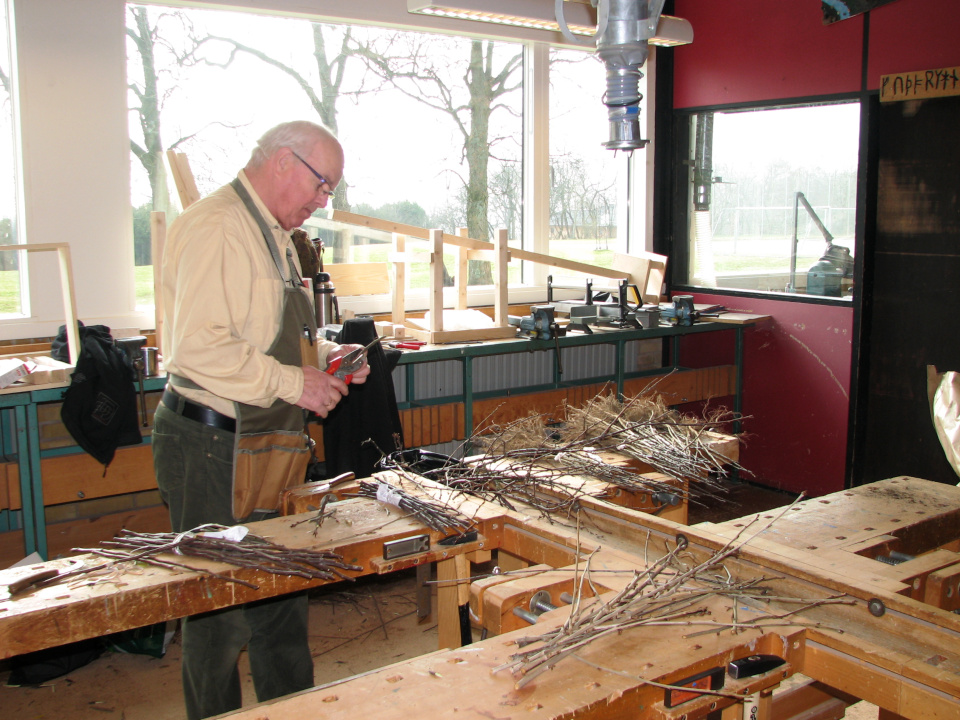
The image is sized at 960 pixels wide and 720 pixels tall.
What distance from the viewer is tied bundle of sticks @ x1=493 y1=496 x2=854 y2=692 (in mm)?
1365

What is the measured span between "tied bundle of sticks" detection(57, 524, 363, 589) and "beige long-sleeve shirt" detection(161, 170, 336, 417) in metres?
0.44

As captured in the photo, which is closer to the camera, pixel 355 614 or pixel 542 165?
pixel 355 614

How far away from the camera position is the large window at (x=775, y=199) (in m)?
4.96

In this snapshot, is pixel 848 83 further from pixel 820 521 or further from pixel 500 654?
pixel 500 654

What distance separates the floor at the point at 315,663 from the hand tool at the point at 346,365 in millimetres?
1398

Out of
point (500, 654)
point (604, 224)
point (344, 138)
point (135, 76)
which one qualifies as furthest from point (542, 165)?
point (500, 654)

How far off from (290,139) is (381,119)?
289 centimetres

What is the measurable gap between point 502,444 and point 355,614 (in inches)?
58.4

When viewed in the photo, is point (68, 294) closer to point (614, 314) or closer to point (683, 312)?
point (614, 314)

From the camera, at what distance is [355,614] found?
3.79 m

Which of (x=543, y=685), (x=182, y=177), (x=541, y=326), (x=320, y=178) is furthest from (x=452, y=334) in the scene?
(x=543, y=685)

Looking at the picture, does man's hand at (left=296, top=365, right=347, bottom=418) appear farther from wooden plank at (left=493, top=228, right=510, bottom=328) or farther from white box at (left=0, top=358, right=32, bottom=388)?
wooden plank at (left=493, top=228, right=510, bottom=328)

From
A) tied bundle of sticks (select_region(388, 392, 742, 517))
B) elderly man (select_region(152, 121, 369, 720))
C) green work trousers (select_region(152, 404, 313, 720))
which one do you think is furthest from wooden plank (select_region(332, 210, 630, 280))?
green work trousers (select_region(152, 404, 313, 720))

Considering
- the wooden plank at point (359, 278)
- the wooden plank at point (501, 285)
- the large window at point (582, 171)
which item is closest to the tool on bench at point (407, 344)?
the wooden plank at point (501, 285)
